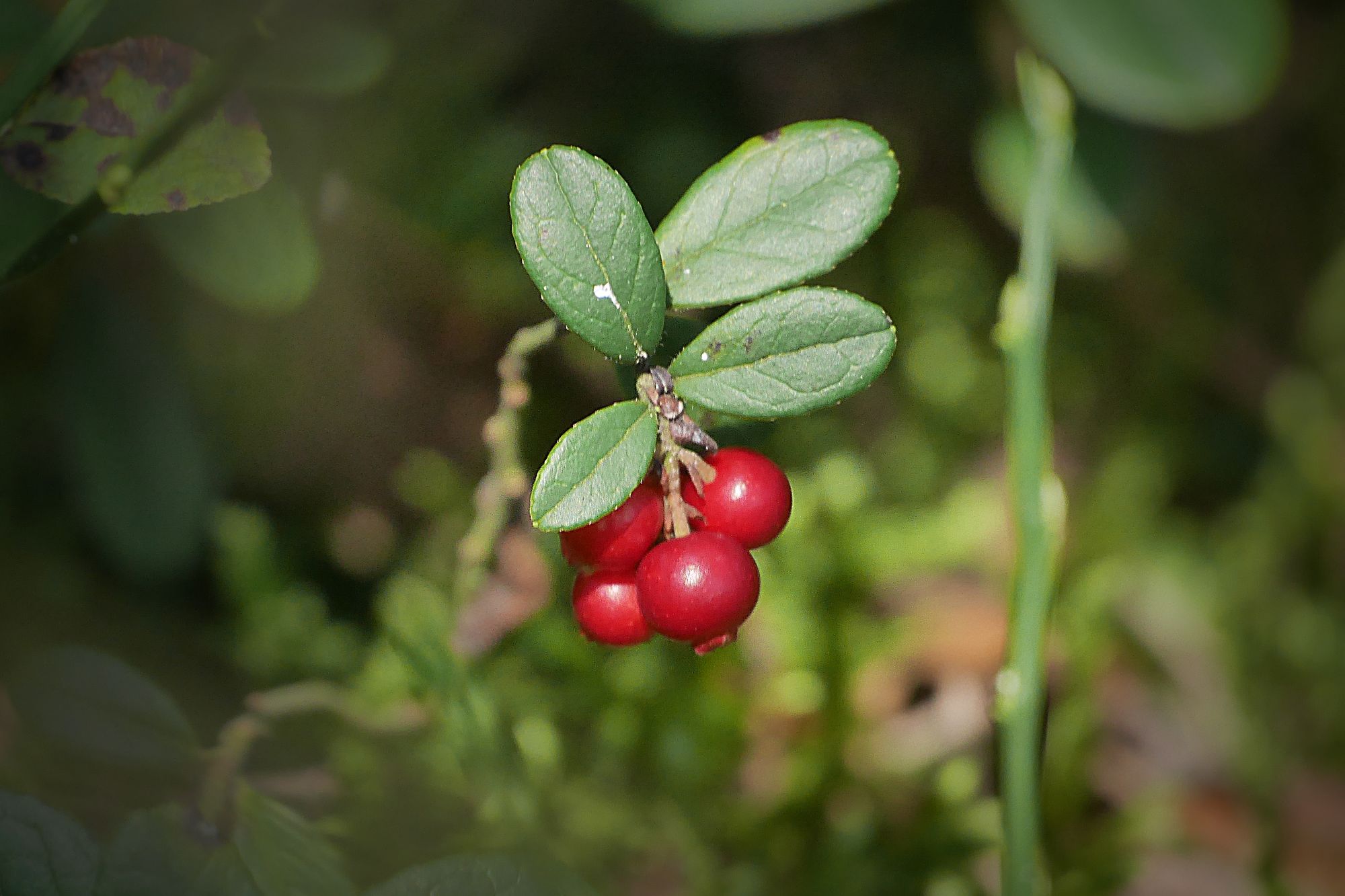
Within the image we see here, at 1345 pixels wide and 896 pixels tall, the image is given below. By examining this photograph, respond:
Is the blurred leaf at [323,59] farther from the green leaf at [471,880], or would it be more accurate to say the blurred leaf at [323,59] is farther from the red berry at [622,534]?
the green leaf at [471,880]

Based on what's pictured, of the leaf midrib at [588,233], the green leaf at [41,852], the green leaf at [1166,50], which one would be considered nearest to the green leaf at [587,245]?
the leaf midrib at [588,233]

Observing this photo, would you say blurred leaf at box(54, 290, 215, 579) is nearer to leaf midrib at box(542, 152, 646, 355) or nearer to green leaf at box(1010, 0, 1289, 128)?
leaf midrib at box(542, 152, 646, 355)

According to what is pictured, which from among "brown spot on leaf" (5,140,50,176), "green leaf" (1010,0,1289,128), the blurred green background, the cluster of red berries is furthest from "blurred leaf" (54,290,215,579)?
"green leaf" (1010,0,1289,128)

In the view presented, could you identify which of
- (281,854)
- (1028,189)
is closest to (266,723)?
(281,854)

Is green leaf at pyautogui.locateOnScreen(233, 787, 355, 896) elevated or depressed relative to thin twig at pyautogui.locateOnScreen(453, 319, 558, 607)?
depressed

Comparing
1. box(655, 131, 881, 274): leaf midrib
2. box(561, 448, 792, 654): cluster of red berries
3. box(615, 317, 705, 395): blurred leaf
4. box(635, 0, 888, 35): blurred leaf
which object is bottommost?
box(561, 448, 792, 654): cluster of red berries

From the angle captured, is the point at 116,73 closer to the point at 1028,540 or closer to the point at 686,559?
the point at 686,559
